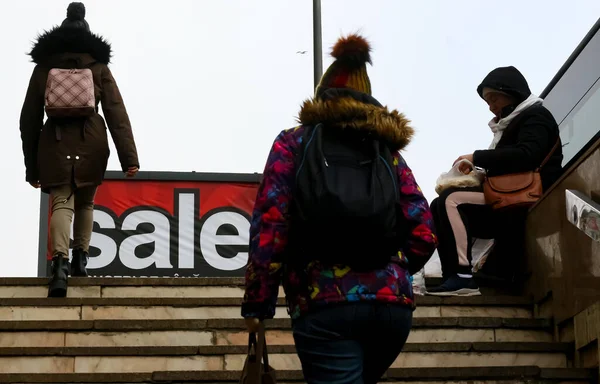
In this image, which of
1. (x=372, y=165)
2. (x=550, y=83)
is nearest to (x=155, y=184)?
(x=550, y=83)

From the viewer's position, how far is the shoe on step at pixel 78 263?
29.7ft

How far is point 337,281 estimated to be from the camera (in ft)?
14.3

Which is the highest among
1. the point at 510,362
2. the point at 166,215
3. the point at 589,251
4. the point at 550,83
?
the point at 550,83

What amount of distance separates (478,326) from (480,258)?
1.21 meters

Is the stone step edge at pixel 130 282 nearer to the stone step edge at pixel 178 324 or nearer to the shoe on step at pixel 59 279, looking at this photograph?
the shoe on step at pixel 59 279

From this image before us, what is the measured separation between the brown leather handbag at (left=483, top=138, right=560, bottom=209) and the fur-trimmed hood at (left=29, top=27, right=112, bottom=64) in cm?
298

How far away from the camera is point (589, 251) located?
7449mm

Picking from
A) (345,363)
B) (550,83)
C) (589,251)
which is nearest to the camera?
(345,363)

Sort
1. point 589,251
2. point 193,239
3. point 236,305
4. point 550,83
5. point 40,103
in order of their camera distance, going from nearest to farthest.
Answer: point 589,251
point 236,305
point 40,103
point 550,83
point 193,239

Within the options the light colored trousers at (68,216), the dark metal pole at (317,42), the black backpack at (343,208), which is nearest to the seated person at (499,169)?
the light colored trousers at (68,216)

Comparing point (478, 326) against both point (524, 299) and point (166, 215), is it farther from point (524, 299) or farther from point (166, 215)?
point (166, 215)

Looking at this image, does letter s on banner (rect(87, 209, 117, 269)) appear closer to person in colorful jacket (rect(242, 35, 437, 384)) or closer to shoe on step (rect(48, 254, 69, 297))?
shoe on step (rect(48, 254, 69, 297))

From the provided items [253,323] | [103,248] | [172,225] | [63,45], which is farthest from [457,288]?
[172,225]

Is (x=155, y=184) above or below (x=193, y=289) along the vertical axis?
above
